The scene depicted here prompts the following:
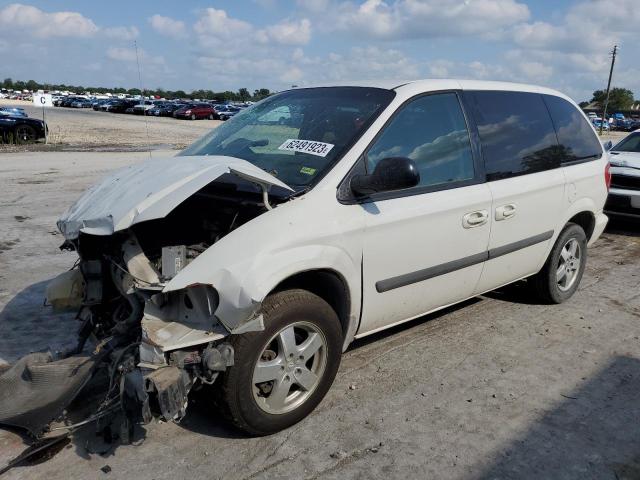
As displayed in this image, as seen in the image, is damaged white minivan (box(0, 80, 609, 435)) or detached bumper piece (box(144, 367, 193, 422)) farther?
damaged white minivan (box(0, 80, 609, 435))

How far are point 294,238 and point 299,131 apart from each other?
108cm

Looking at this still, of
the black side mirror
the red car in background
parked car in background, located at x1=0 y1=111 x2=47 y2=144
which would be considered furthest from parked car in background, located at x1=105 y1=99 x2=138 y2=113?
the black side mirror

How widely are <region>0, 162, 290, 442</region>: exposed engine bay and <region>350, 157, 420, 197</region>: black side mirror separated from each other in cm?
50

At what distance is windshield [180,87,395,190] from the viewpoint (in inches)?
137

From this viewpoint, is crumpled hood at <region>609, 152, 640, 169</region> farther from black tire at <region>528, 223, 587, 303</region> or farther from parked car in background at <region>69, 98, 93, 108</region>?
parked car in background at <region>69, 98, 93, 108</region>

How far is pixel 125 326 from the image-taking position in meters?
3.14

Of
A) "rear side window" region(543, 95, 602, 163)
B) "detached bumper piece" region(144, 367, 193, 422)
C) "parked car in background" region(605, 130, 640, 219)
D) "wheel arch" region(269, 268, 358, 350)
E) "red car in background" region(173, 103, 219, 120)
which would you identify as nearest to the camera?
"detached bumper piece" region(144, 367, 193, 422)

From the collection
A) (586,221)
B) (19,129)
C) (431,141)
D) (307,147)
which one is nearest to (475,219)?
(431,141)

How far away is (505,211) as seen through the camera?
14.0ft

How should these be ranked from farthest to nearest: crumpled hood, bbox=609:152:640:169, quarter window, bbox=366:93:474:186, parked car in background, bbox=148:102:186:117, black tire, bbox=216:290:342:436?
parked car in background, bbox=148:102:186:117, crumpled hood, bbox=609:152:640:169, quarter window, bbox=366:93:474:186, black tire, bbox=216:290:342:436

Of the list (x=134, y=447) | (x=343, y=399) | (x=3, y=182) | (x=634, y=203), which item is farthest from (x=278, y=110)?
(x=3, y=182)

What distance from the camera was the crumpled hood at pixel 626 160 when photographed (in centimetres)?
862

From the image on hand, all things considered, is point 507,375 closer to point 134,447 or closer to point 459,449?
point 459,449

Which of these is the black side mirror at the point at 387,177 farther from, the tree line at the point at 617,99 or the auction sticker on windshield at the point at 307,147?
the tree line at the point at 617,99
